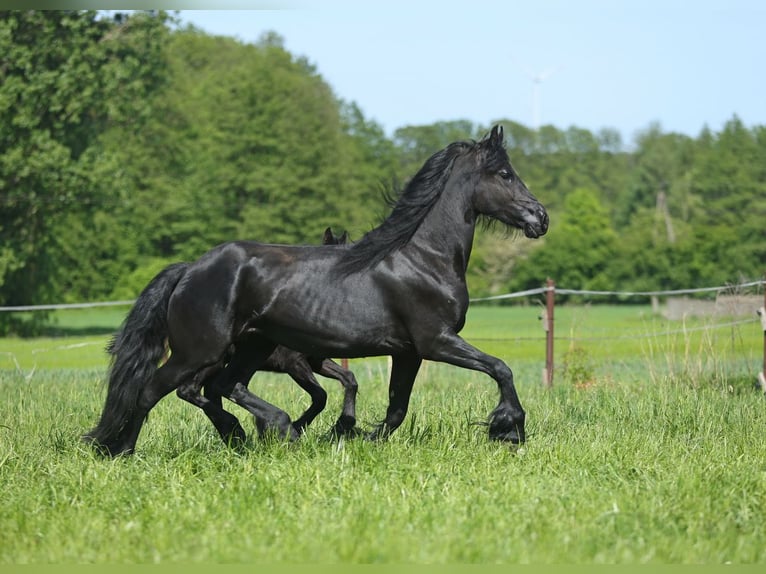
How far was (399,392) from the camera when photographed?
730 centimetres

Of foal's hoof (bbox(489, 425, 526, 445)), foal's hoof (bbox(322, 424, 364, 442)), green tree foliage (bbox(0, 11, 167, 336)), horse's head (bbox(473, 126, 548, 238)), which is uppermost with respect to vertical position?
green tree foliage (bbox(0, 11, 167, 336))

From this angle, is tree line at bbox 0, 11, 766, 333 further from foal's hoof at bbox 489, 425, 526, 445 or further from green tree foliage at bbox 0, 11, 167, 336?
foal's hoof at bbox 489, 425, 526, 445

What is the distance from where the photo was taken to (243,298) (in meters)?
7.02

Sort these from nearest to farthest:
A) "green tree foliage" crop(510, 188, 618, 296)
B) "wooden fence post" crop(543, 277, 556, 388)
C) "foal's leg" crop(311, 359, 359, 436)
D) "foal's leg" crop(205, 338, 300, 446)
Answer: "foal's leg" crop(205, 338, 300, 446)
"foal's leg" crop(311, 359, 359, 436)
"wooden fence post" crop(543, 277, 556, 388)
"green tree foliage" crop(510, 188, 618, 296)

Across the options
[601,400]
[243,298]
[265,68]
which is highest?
[265,68]

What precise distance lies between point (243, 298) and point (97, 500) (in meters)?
1.87

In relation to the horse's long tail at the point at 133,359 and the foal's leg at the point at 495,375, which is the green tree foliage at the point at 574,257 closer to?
the horse's long tail at the point at 133,359

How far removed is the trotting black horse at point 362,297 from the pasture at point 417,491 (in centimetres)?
41

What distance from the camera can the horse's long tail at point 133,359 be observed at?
713 cm

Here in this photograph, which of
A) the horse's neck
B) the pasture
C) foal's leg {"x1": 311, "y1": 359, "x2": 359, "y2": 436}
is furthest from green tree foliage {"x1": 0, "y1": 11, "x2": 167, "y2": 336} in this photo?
the horse's neck

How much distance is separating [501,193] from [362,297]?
1186 mm

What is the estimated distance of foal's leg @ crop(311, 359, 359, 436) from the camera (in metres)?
7.78

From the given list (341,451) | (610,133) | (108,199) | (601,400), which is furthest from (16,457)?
(610,133)

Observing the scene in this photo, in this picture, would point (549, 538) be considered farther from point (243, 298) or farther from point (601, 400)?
point (601, 400)
